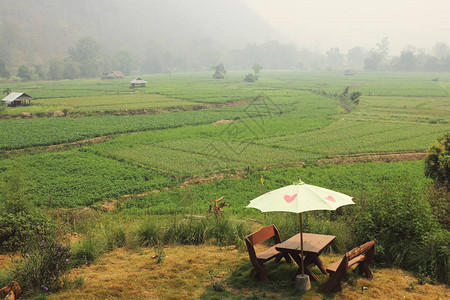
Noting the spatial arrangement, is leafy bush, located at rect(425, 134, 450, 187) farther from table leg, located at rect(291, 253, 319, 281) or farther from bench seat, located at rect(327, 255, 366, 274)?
table leg, located at rect(291, 253, 319, 281)

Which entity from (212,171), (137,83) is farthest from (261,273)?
(137,83)

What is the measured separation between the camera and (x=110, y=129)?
32.4 meters

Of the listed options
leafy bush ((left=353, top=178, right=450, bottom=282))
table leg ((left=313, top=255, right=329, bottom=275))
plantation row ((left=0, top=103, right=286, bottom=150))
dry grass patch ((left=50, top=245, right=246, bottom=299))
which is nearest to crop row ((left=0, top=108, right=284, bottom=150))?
plantation row ((left=0, top=103, right=286, bottom=150))

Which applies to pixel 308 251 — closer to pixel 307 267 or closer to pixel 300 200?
pixel 307 267

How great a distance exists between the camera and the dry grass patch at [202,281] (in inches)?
A: 244

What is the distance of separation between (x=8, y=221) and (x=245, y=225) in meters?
5.43

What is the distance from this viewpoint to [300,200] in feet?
19.8

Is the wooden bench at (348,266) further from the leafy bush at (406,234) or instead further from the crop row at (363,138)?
the crop row at (363,138)

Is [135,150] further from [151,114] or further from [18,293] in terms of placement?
[18,293]

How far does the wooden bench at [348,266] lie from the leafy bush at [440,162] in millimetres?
8637

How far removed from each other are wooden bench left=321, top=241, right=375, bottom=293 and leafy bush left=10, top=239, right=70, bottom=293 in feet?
14.6

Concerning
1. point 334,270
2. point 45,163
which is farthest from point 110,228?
point 45,163

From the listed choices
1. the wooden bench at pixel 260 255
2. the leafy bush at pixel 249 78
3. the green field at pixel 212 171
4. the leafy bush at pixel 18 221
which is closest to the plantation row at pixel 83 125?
the green field at pixel 212 171

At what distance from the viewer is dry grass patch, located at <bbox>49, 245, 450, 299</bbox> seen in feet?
20.3
